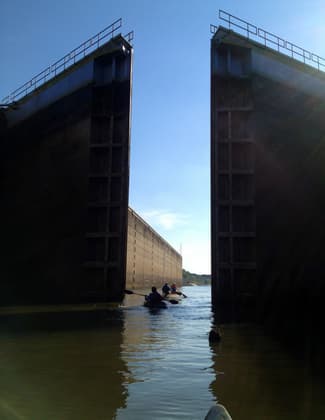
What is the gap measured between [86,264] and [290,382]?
1512cm

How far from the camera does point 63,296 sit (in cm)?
1992

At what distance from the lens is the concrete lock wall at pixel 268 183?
18.5 meters

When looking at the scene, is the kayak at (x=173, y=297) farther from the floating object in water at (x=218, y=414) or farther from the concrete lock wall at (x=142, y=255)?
the floating object in water at (x=218, y=414)

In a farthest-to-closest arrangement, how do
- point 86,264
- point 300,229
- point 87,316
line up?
point 86,264, point 300,229, point 87,316

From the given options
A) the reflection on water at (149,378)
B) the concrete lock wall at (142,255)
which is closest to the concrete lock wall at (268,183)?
the reflection on water at (149,378)

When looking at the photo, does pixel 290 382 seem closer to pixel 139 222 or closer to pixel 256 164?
pixel 256 164

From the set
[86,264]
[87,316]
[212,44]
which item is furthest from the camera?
[212,44]

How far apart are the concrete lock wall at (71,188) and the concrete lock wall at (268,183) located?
4.72m

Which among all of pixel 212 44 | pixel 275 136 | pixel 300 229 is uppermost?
pixel 212 44

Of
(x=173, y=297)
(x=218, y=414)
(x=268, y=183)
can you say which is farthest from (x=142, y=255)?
(x=218, y=414)

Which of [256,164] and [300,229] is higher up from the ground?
[256,164]

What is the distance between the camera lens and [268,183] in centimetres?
1912

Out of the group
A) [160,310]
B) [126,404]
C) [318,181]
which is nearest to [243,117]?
[318,181]

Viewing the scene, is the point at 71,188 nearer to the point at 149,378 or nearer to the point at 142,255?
the point at 149,378
